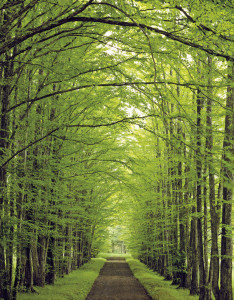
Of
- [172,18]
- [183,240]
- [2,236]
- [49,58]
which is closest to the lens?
[172,18]

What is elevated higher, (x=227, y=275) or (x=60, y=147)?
(x=60, y=147)

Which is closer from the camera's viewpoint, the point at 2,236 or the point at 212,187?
the point at 2,236

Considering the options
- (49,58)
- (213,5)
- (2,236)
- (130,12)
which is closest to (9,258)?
(2,236)

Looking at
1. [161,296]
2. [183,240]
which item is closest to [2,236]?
[161,296]

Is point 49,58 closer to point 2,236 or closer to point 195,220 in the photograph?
point 2,236

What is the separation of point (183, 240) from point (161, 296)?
A: 355 centimetres

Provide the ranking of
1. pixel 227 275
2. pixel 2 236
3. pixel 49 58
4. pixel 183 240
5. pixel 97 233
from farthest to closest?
pixel 97 233 → pixel 183 240 → pixel 227 275 → pixel 49 58 → pixel 2 236

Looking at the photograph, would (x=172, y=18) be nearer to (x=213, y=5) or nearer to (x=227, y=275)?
(x=213, y=5)

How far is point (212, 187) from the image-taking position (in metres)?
9.29

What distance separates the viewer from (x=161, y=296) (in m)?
11.3

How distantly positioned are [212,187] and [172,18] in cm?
638

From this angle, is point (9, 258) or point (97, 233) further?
point (97, 233)

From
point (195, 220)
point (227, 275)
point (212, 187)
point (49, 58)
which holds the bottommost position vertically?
point (227, 275)

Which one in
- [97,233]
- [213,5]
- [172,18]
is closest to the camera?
[213,5]
